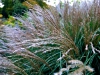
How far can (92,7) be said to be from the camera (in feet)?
7.99

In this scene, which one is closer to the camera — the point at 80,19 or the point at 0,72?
the point at 0,72

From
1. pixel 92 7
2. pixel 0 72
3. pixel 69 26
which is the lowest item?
pixel 0 72

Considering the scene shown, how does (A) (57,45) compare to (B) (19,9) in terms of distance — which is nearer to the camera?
(A) (57,45)

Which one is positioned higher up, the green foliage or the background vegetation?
the background vegetation

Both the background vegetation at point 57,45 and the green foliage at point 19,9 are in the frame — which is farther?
the green foliage at point 19,9

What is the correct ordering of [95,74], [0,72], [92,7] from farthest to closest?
1. [92,7]
2. [0,72]
3. [95,74]

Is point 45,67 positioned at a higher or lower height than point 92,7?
lower

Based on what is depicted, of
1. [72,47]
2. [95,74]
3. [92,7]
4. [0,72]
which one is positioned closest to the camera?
[72,47]

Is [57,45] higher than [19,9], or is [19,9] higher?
[57,45]

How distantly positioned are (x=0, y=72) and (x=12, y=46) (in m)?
0.31

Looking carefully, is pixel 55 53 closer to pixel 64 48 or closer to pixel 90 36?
pixel 64 48

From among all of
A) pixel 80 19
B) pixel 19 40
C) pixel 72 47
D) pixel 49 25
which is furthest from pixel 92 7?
pixel 19 40

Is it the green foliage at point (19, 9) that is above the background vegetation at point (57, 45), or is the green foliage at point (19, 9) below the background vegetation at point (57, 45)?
below

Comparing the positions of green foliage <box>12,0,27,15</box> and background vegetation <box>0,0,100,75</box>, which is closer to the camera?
background vegetation <box>0,0,100,75</box>
